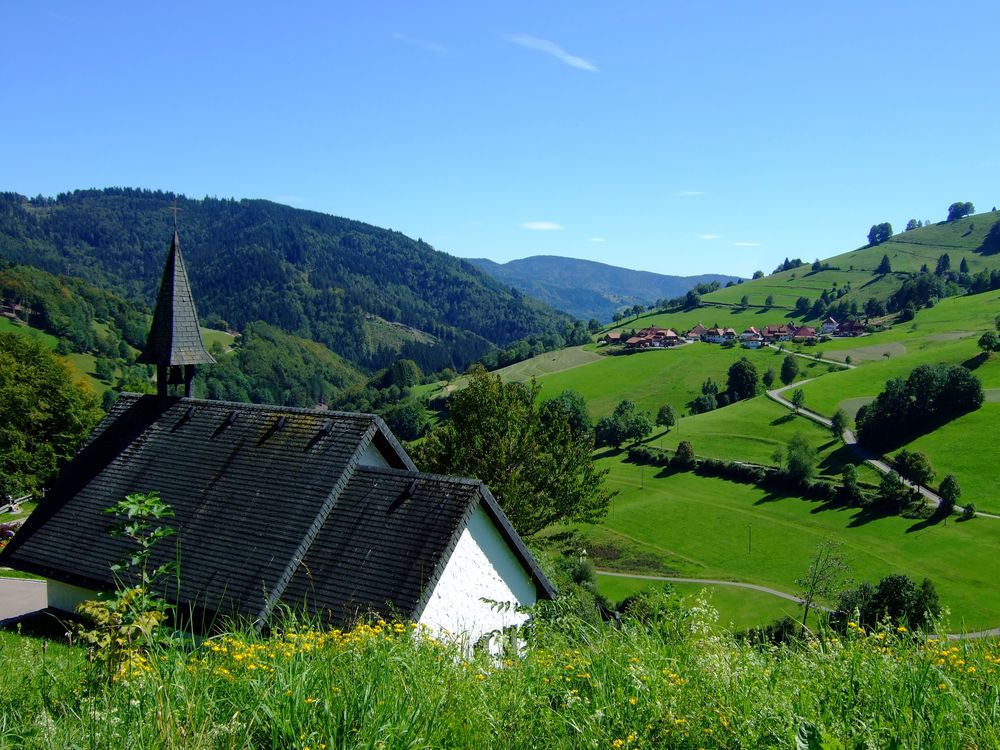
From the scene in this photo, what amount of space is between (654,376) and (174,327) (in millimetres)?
128645

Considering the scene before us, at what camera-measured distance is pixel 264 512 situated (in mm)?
14977

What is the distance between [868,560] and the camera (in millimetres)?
66188

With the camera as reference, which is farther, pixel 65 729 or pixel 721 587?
pixel 721 587

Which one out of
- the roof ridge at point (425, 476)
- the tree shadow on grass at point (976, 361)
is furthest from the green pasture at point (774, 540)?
the roof ridge at point (425, 476)

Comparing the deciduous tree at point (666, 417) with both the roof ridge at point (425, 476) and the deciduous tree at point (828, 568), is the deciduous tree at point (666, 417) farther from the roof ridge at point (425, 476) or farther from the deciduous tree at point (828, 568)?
the roof ridge at point (425, 476)

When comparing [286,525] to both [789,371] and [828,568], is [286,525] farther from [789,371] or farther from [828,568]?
[789,371]

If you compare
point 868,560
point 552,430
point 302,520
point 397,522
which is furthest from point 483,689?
point 868,560

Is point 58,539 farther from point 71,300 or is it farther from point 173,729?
point 71,300

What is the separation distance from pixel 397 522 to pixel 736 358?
14094 centimetres

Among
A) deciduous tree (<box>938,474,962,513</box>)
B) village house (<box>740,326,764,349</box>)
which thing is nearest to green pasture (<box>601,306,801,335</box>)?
village house (<box>740,326,764,349</box>)

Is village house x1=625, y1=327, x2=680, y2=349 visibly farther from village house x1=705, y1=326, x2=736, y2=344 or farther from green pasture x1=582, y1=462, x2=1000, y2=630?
green pasture x1=582, y1=462, x2=1000, y2=630

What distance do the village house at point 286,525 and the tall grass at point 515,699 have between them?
20.0 feet

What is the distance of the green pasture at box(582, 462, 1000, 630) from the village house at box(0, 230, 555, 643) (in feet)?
165

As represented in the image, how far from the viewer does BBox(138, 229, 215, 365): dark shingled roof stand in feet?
66.5
